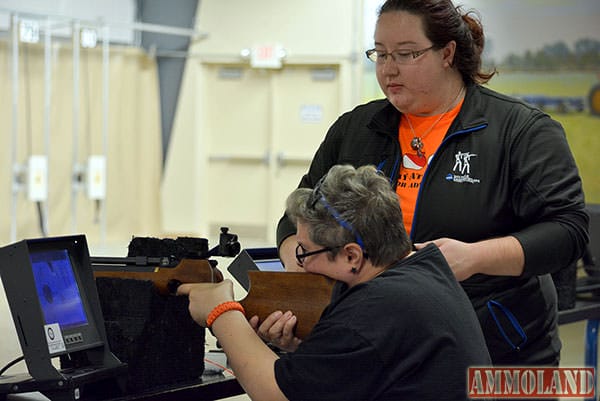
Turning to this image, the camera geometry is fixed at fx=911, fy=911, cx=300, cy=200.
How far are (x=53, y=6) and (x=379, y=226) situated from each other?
720 cm

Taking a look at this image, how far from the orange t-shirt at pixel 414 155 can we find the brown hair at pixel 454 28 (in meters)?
0.09

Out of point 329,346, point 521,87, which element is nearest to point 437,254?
point 329,346

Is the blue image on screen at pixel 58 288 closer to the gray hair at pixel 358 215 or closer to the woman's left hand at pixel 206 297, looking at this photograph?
the woman's left hand at pixel 206 297

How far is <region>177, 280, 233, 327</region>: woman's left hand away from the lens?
1.75m

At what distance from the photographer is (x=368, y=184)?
157cm

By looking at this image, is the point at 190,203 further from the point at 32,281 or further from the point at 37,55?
the point at 32,281

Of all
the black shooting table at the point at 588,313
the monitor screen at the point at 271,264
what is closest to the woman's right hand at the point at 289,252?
the monitor screen at the point at 271,264

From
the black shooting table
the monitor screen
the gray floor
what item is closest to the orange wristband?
the monitor screen

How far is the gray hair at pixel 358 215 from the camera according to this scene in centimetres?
156

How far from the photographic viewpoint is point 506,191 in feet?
6.26

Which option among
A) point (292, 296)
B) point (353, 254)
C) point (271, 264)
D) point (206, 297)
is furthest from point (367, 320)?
point (271, 264)

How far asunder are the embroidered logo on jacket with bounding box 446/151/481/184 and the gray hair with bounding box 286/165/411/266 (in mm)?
359

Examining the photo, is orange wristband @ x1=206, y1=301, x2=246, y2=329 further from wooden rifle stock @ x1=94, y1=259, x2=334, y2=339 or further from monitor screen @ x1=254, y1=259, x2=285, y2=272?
monitor screen @ x1=254, y1=259, x2=285, y2=272

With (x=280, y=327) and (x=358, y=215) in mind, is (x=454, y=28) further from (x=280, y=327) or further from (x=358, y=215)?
(x=280, y=327)
